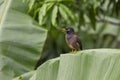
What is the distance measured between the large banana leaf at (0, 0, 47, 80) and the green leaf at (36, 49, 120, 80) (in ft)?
2.07

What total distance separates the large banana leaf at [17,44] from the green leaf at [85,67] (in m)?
0.63

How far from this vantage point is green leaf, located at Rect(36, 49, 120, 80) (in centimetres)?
337

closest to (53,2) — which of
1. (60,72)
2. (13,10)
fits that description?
(13,10)

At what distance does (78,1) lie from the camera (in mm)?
6121

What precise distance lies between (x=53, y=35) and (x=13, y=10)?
1870 millimetres

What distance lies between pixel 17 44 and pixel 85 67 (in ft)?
3.35

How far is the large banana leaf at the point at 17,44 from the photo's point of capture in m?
4.16

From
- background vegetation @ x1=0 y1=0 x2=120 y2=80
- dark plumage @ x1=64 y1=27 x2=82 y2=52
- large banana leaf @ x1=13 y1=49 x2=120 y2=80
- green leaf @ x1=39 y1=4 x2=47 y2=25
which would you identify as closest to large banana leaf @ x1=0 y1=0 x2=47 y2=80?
background vegetation @ x1=0 y1=0 x2=120 y2=80

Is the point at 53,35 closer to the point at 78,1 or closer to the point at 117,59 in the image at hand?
the point at 78,1

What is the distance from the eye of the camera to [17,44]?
4305 mm

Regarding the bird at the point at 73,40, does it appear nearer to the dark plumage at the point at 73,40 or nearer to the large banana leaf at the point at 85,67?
the dark plumage at the point at 73,40

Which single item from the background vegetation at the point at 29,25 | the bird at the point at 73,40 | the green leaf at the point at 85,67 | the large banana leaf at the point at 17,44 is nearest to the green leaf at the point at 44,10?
the background vegetation at the point at 29,25

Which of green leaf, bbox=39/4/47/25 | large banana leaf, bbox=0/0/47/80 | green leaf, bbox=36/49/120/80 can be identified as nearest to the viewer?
green leaf, bbox=36/49/120/80

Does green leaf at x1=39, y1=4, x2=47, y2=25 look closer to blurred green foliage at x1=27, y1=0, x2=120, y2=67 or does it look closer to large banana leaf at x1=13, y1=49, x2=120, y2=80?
blurred green foliage at x1=27, y1=0, x2=120, y2=67
